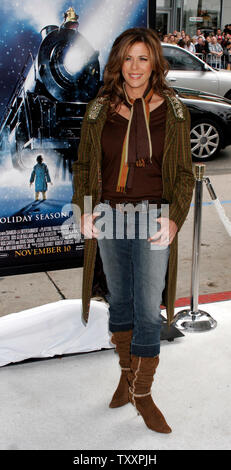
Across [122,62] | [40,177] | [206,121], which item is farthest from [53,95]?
[206,121]

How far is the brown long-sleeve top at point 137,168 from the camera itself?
7.34ft

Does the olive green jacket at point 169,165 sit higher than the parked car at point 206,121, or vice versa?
the parked car at point 206,121

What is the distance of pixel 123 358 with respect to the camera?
8.53ft

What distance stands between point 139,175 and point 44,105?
1.39 metres

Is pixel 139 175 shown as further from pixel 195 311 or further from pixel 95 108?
pixel 195 311

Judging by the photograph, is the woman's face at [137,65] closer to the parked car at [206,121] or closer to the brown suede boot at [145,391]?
the brown suede boot at [145,391]

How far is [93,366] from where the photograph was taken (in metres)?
3.12

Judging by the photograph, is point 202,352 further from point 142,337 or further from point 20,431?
point 20,431

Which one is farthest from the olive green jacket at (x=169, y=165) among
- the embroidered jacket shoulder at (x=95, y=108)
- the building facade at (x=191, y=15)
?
the building facade at (x=191, y=15)

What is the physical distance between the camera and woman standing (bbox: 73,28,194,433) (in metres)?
2.20

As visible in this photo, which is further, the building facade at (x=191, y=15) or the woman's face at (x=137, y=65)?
the building facade at (x=191, y=15)

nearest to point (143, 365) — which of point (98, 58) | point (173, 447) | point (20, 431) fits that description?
point (173, 447)

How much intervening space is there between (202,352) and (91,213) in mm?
1376

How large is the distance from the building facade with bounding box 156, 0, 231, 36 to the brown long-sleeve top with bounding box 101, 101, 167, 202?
24.1 metres
